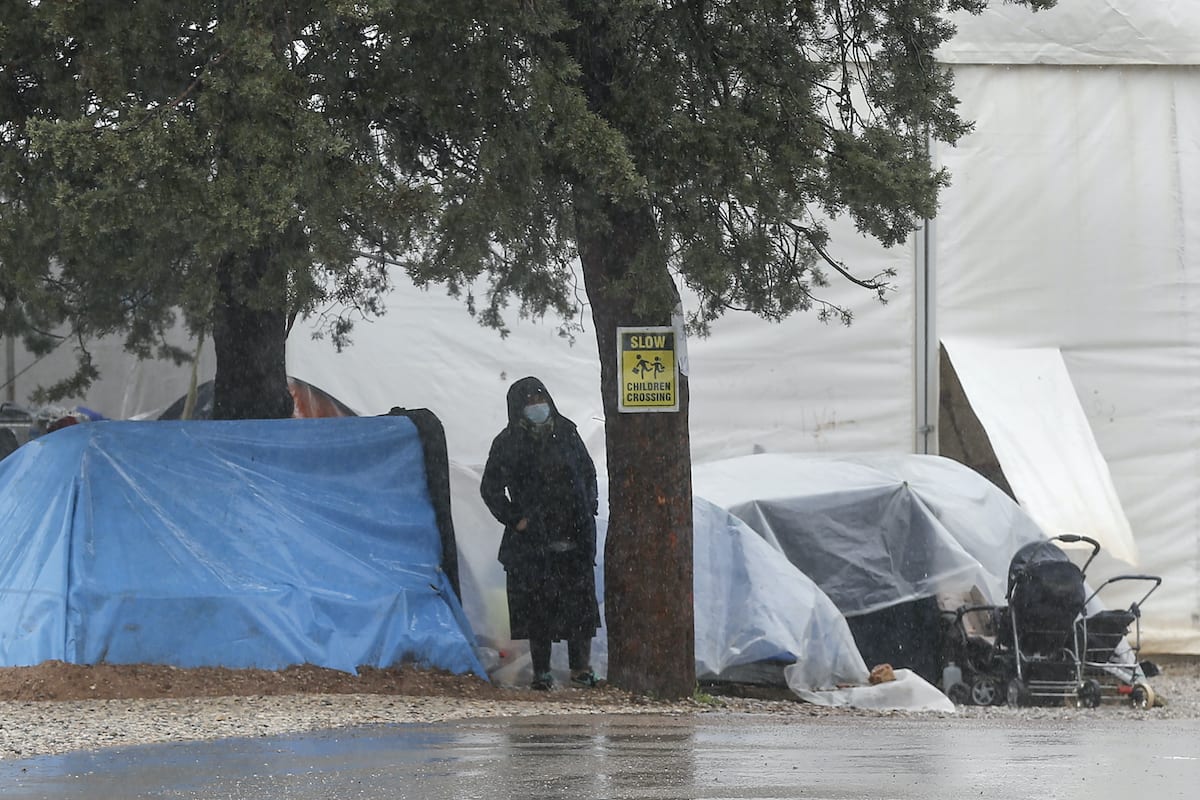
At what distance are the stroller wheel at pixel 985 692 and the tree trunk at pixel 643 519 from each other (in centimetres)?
331

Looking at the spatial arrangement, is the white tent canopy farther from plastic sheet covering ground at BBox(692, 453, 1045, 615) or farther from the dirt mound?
the dirt mound

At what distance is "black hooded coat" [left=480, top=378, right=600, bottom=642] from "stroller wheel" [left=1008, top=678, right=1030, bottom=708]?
359cm

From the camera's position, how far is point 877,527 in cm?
1313

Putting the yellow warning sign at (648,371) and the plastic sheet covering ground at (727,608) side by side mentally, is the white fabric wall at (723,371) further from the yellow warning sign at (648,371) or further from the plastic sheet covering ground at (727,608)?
the yellow warning sign at (648,371)

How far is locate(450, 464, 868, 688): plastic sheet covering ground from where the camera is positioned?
10992 mm

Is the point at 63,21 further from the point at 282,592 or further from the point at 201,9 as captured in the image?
the point at 282,592

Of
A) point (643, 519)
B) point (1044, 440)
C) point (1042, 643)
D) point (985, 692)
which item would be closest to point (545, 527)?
point (643, 519)

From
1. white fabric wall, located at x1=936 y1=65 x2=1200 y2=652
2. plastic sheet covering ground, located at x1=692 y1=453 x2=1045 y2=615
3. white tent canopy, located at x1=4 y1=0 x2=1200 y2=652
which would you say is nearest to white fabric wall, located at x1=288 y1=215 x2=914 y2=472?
white tent canopy, located at x1=4 y1=0 x2=1200 y2=652

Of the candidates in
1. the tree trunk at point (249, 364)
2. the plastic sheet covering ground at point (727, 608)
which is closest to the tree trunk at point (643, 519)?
the plastic sheet covering ground at point (727, 608)

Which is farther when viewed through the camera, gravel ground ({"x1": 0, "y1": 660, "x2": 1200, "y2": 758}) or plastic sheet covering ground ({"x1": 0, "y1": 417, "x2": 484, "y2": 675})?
plastic sheet covering ground ({"x1": 0, "y1": 417, "x2": 484, "y2": 675})

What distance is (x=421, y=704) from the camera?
890 centimetres

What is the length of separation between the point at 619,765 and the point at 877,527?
23.1 feet

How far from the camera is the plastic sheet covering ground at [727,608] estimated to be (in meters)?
11.0

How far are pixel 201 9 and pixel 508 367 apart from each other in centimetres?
883
